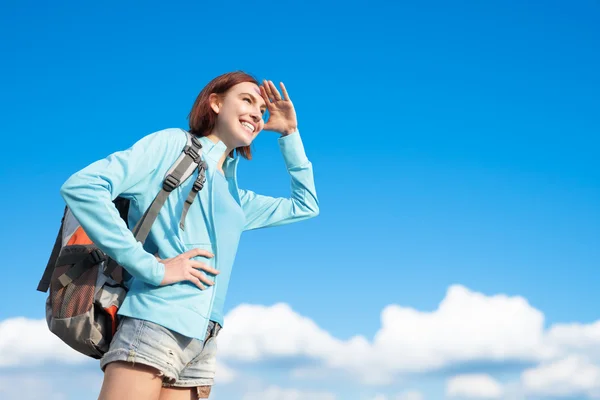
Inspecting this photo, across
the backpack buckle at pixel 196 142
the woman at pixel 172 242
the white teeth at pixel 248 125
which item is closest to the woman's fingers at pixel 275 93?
the woman at pixel 172 242

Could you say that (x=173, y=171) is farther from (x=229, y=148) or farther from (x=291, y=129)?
(x=291, y=129)

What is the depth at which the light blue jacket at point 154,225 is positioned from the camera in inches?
152

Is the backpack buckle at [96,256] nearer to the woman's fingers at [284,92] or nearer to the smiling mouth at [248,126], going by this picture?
the smiling mouth at [248,126]

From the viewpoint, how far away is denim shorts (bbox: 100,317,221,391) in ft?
12.4

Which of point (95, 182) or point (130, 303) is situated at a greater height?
point (95, 182)

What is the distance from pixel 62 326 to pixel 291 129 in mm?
2848

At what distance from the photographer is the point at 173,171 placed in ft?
13.8

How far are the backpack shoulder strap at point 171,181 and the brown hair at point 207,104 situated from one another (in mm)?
545

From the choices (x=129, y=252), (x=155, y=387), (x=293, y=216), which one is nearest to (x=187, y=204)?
(x=129, y=252)

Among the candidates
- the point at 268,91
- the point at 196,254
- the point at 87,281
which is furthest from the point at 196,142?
the point at 268,91

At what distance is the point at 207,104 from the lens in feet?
16.1

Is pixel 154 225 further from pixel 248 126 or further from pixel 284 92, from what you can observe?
pixel 284 92

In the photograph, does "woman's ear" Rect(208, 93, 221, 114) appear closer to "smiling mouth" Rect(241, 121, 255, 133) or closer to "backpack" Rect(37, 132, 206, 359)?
"smiling mouth" Rect(241, 121, 255, 133)

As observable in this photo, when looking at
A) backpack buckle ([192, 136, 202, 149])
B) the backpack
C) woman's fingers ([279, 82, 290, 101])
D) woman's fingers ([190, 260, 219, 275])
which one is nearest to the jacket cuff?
woman's fingers ([279, 82, 290, 101])
